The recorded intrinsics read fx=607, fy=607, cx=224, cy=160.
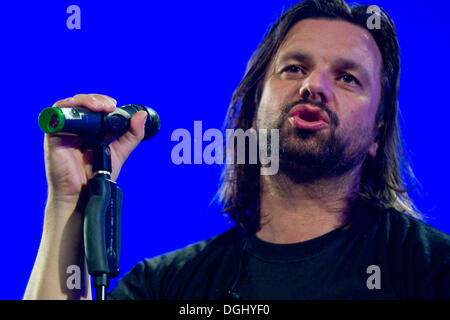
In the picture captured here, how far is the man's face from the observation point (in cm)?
195

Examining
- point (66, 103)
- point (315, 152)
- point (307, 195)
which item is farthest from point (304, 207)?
point (66, 103)

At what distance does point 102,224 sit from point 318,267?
65 cm

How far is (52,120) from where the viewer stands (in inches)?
Answer: 62.6

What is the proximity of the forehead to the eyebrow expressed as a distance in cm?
1

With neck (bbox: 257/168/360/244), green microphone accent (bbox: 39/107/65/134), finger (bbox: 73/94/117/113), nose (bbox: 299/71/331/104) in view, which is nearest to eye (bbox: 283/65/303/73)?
nose (bbox: 299/71/331/104)

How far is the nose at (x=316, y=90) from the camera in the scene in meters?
1.94

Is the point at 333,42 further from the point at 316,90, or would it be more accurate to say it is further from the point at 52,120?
the point at 52,120

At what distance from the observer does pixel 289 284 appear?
1779mm

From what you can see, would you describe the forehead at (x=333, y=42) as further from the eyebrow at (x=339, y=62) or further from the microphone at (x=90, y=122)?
the microphone at (x=90, y=122)

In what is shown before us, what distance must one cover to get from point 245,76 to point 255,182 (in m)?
0.42

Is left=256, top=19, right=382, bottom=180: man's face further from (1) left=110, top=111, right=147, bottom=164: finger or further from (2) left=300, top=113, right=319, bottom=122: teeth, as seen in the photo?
(1) left=110, top=111, right=147, bottom=164: finger

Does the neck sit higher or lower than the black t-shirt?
higher
